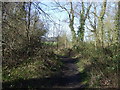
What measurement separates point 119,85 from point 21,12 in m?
6.40

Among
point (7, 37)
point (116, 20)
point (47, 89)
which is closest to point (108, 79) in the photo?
point (47, 89)

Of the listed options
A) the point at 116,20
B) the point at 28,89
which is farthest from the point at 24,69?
the point at 116,20

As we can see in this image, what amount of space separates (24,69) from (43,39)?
464 centimetres

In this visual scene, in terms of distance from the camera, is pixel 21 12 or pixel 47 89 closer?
pixel 47 89

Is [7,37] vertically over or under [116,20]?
under

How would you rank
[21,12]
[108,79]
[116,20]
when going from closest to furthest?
[108,79], [21,12], [116,20]

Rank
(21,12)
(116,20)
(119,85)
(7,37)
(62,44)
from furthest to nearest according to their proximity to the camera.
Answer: (62,44)
(116,20)
(21,12)
(7,37)
(119,85)

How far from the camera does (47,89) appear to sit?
764cm

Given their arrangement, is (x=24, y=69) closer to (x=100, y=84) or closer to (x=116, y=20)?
(x=100, y=84)

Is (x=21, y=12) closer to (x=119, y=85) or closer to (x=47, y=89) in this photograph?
(x=47, y=89)

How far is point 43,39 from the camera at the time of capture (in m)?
13.8

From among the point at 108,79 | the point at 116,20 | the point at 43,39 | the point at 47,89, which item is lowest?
the point at 47,89

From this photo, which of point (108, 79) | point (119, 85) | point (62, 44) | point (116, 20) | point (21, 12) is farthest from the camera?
point (62, 44)

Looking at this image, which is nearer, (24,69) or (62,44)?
(24,69)
